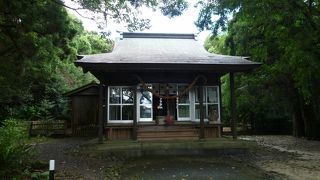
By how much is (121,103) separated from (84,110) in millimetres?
8196

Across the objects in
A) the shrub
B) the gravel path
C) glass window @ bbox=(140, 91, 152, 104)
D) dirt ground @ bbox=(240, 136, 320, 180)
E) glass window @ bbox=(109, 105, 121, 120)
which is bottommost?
dirt ground @ bbox=(240, 136, 320, 180)

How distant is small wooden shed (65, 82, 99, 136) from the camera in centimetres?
2295

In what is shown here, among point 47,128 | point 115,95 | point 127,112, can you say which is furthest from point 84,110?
point 127,112

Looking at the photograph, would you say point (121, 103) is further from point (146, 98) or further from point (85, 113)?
point (85, 113)

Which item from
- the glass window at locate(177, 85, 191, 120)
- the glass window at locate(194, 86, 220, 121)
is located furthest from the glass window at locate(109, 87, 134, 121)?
the glass window at locate(194, 86, 220, 121)

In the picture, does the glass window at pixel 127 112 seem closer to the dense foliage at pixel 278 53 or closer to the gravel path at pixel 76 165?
the gravel path at pixel 76 165

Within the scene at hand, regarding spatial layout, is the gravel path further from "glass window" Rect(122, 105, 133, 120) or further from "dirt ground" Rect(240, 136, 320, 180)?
"dirt ground" Rect(240, 136, 320, 180)

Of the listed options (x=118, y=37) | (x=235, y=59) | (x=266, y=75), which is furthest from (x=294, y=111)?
(x=118, y=37)

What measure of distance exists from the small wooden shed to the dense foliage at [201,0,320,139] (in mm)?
10188

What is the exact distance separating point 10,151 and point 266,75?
1658 centimetres

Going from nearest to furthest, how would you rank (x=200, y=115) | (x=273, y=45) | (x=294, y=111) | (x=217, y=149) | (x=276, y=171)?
(x=276, y=171) < (x=217, y=149) < (x=200, y=115) < (x=273, y=45) < (x=294, y=111)

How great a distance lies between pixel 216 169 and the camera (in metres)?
10.7

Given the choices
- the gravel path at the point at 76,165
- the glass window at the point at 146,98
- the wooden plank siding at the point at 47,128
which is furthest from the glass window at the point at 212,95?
the wooden plank siding at the point at 47,128

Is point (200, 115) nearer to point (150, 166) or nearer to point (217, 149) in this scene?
point (217, 149)
